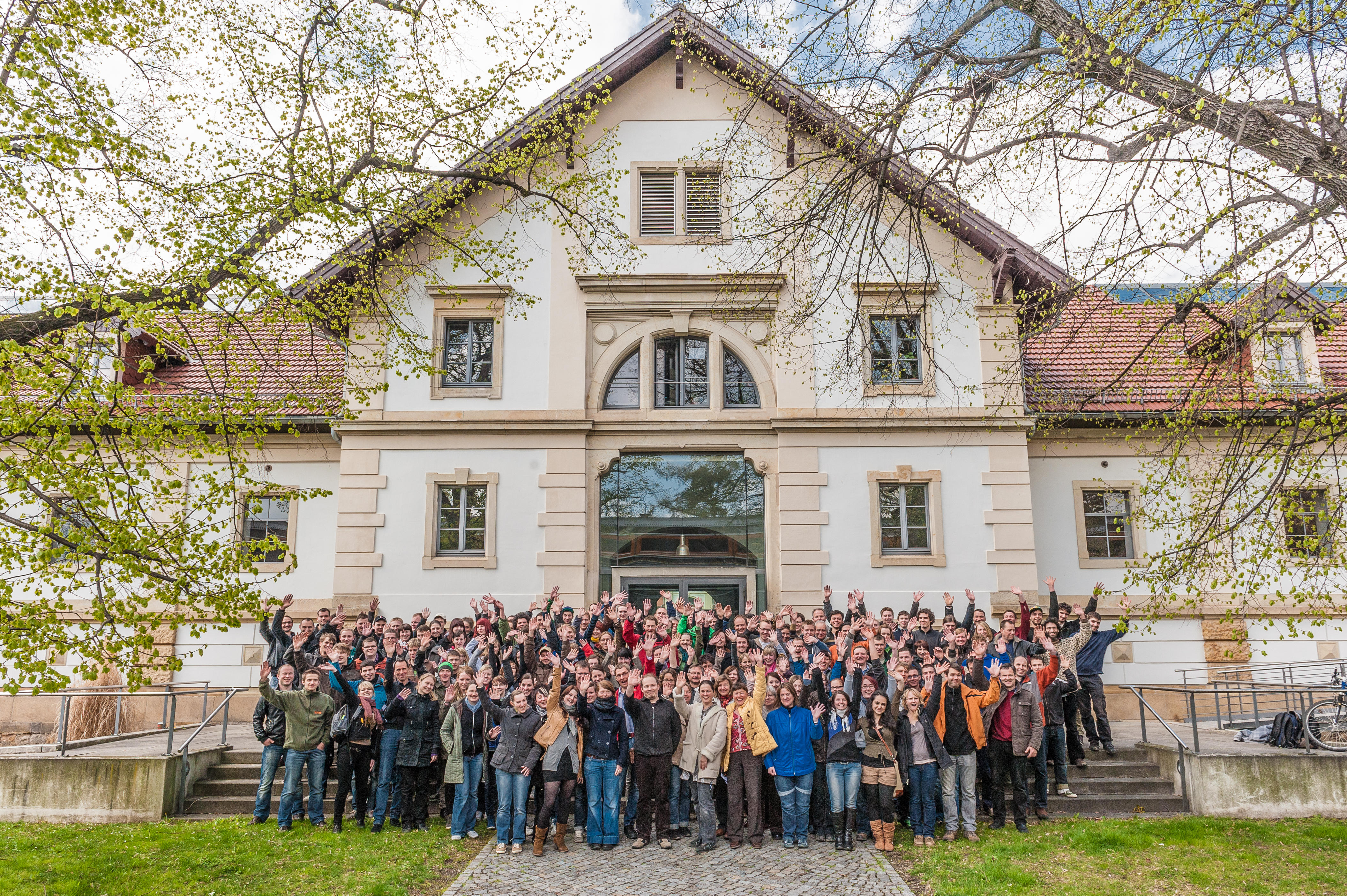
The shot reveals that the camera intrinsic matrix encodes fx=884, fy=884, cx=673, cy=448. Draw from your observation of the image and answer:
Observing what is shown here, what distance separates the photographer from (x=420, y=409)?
16.1 m

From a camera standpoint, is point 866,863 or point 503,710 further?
point 503,710

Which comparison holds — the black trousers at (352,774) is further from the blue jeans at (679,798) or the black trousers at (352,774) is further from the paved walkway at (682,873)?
the blue jeans at (679,798)

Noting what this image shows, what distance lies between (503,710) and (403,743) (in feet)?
4.02

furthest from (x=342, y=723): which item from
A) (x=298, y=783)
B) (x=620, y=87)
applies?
(x=620, y=87)

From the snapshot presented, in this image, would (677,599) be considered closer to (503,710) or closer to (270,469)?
(503,710)

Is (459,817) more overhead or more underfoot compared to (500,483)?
more underfoot

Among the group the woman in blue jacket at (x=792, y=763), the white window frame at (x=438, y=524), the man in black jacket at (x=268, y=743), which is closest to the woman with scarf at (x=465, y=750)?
the man in black jacket at (x=268, y=743)

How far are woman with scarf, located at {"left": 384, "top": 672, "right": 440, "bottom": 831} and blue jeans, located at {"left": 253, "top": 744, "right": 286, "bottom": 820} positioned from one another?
4.89 feet

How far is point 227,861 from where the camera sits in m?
8.73

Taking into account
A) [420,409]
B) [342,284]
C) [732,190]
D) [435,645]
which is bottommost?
[435,645]

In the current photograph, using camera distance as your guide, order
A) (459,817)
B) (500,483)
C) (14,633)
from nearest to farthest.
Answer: (14,633) < (459,817) < (500,483)

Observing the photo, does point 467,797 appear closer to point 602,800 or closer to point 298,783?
point 602,800

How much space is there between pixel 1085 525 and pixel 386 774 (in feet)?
42.9

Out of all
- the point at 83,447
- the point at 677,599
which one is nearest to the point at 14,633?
the point at 83,447
